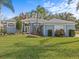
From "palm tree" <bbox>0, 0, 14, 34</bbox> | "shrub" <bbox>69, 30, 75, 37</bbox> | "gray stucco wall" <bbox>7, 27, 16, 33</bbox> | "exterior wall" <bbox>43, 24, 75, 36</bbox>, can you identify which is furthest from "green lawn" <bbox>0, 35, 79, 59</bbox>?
"gray stucco wall" <bbox>7, 27, 16, 33</bbox>

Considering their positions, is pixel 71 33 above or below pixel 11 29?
below

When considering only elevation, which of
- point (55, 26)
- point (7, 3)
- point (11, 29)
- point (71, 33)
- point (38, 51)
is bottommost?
point (38, 51)

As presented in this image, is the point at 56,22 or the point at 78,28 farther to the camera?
the point at 78,28

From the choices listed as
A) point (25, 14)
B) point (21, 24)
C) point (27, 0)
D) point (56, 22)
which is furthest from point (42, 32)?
point (27, 0)

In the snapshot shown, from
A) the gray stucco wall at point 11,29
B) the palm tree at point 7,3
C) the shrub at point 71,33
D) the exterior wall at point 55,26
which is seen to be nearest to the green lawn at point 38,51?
the palm tree at point 7,3

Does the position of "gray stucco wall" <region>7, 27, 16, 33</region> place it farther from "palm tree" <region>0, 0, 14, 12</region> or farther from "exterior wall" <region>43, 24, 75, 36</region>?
"palm tree" <region>0, 0, 14, 12</region>

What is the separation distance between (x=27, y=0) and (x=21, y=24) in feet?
138

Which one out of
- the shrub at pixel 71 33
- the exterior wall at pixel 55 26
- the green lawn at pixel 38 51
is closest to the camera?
the green lawn at pixel 38 51

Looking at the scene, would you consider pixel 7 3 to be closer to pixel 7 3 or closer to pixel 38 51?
pixel 7 3

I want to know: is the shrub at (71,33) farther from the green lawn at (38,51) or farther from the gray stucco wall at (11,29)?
the green lawn at (38,51)

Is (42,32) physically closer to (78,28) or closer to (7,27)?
(7,27)

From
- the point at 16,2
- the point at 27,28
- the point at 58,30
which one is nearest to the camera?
the point at 16,2

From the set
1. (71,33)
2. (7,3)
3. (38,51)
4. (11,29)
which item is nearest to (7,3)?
(7,3)

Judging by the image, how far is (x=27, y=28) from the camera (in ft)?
207
